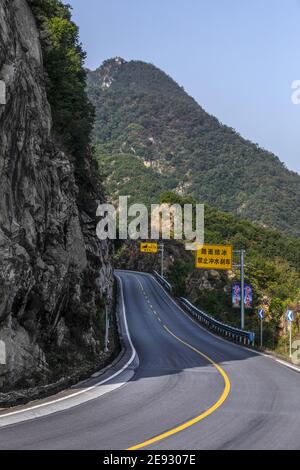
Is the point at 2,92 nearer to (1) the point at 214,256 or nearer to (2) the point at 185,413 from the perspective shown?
(2) the point at 185,413

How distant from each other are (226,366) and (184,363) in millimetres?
2156

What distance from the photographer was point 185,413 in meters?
12.7

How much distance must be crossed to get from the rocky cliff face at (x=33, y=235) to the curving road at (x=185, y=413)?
124 inches

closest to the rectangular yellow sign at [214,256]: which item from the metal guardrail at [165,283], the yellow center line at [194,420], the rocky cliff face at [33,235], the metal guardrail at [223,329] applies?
the metal guardrail at [223,329]

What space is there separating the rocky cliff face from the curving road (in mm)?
3160

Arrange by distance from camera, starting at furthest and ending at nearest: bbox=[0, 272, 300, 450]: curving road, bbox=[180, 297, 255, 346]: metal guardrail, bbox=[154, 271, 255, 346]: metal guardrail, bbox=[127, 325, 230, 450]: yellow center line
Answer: bbox=[154, 271, 255, 346]: metal guardrail → bbox=[180, 297, 255, 346]: metal guardrail → bbox=[0, 272, 300, 450]: curving road → bbox=[127, 325, 230, 450]: yellow center line

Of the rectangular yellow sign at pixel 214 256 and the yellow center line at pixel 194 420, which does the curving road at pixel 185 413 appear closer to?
the yellow center line at pixel 194 420

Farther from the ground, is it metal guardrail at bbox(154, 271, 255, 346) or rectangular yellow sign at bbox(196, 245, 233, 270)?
rectangular yellow sign at bbox(196, 245, 233, 270)

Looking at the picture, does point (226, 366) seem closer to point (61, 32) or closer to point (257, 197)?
point (61, 32)

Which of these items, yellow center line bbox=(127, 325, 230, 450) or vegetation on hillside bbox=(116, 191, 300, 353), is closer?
yellow center line bbox=(127, 325, 230, 450)

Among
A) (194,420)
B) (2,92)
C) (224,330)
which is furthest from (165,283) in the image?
(194,420)

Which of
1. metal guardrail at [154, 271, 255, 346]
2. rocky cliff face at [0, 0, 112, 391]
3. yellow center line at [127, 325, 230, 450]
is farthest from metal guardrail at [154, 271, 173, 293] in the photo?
yellow center line at [127, 325, 230, 450]

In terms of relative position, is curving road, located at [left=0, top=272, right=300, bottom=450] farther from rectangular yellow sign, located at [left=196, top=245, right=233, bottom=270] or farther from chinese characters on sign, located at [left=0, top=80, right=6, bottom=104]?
rectangular yellow sign, located at [left=196, top=245, right=233, bottom=270]

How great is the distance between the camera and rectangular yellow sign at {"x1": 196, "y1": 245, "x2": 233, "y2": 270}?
49838mm
